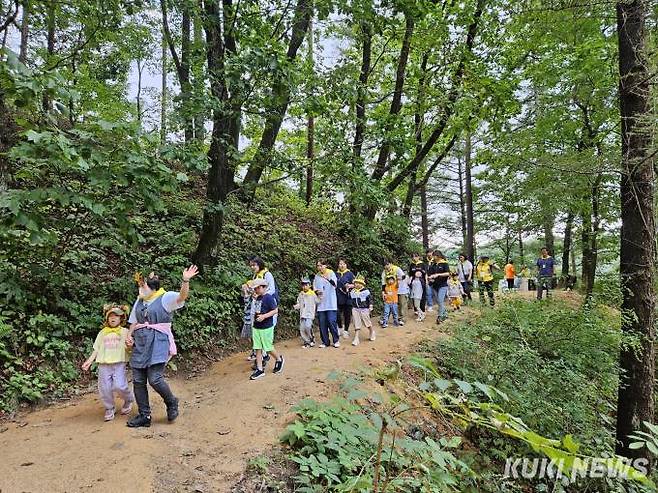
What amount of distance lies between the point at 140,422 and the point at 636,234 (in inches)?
277

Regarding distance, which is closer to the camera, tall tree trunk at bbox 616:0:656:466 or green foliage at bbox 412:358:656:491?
green foliage at bbox 412:358:656:491

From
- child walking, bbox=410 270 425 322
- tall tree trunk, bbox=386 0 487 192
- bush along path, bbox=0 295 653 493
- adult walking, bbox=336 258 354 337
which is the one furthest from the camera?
tall tree trunk, bbox=386 0 487 192

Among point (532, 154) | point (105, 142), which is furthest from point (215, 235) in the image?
point (532, 154)

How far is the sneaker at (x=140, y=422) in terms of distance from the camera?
5109 mm

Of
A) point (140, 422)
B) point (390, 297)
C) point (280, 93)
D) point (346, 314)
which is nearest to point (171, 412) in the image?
point (140, 422)

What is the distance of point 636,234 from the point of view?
5734mm

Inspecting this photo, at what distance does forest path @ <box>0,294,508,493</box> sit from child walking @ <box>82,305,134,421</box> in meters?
0.31

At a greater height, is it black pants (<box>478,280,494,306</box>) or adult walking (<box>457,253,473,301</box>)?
adult walking (<box>457,253,473,301</box>)

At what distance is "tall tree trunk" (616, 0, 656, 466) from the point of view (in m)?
5.62

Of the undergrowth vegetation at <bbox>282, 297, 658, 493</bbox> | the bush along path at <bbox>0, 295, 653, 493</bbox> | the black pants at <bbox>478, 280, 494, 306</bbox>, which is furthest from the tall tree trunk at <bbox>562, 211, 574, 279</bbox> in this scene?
the bush along path at <bbox>0, 295, 653, 493</bbox>

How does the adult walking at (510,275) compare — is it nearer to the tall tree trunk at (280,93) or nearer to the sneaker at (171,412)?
the tall tree trunk at (280,93)

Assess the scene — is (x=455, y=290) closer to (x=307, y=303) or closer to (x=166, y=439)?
(x=307, y=303)

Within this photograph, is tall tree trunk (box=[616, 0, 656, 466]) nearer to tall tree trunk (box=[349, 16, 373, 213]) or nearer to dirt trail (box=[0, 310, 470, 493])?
dirt trail (box=[0, 310, 470, 493])

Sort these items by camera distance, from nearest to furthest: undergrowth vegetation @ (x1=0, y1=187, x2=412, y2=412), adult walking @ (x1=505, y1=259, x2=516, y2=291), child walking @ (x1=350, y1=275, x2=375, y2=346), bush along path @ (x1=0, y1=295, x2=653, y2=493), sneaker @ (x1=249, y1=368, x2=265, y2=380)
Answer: bush along path @ (x1=0, y1=295, x2=653, y2=493) < undergrowth vegetation @ (x1=0, y1=187, x2=412, y2=412) < sneaker @ (x1=249, y1=368, x2=265, y2=380) < child walking @ (x1=350, y1=275, x2=375, y2=346) < adult walking @ (x1=505, y1=259, x2=516, y2=291)
